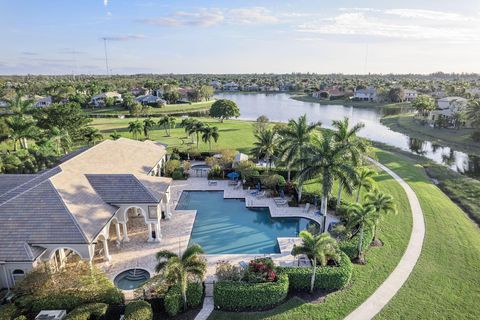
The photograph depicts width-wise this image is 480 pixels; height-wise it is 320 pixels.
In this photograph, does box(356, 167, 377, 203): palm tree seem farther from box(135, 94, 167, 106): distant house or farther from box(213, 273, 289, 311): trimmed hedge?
box(135, 94, 167, 106): distant house

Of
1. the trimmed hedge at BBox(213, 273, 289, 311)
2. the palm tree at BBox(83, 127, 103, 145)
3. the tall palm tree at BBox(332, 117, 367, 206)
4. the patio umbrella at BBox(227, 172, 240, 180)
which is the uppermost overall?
the tall palm tree at BBox(332, 117, 367, 206)

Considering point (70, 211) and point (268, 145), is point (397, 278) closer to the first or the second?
point (268, 145)

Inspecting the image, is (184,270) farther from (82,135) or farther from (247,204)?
(82,135)

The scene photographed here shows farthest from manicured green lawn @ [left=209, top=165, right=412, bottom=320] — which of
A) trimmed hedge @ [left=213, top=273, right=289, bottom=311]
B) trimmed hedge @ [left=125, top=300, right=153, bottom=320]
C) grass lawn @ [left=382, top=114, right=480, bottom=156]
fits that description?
grass lawn @ [left=382, top=114, right=480, bottom=156]

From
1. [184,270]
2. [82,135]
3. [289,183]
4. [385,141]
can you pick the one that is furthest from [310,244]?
[385,141]

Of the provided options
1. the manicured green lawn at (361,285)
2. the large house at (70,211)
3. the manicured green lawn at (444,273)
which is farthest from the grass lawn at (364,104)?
the large house at (70,211)

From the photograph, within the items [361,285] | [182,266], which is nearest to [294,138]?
[361,285]
